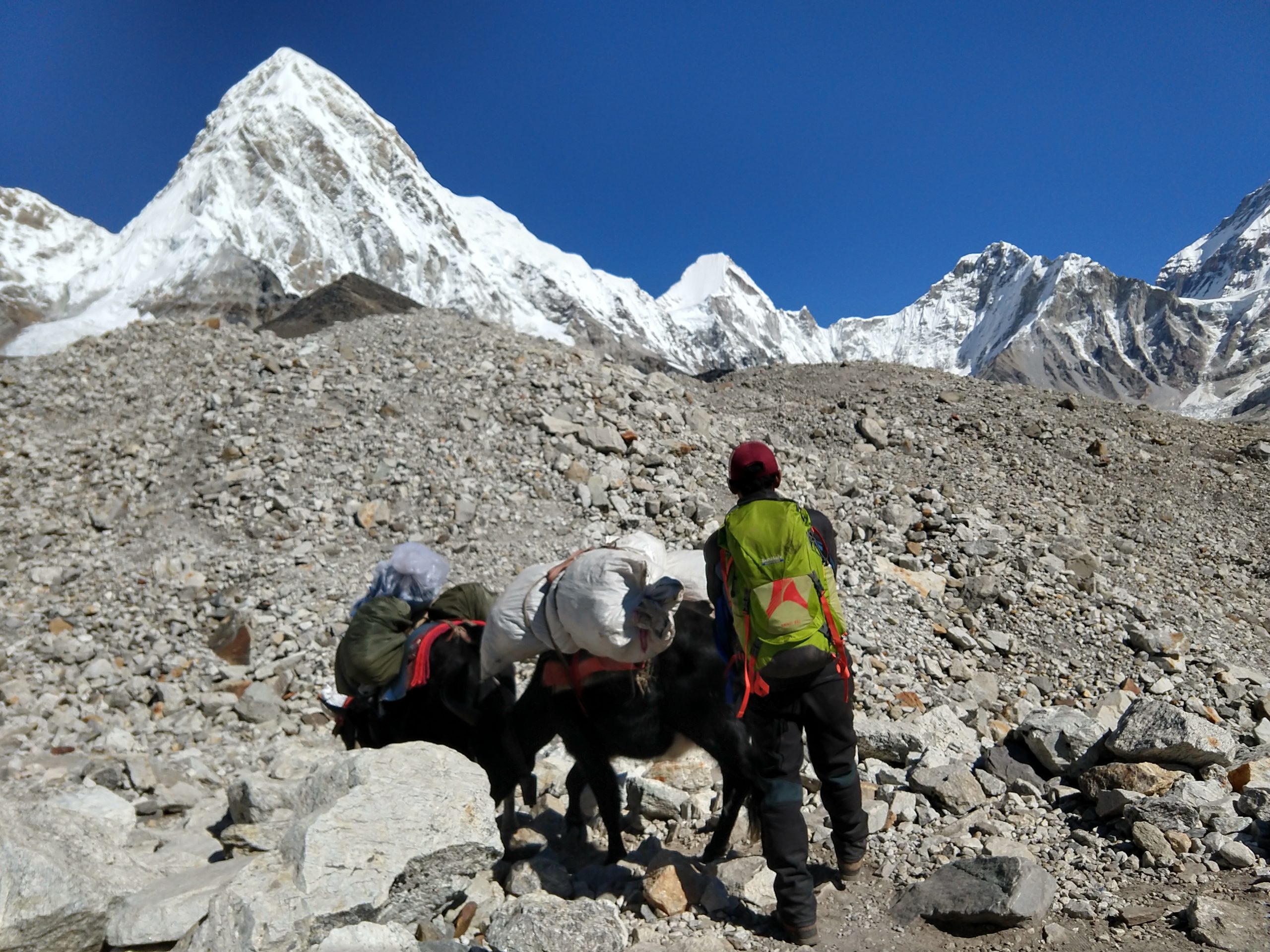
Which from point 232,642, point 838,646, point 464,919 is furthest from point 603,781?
point 232,642

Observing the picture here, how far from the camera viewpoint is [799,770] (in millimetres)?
3191

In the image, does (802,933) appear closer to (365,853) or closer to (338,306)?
(365,853)

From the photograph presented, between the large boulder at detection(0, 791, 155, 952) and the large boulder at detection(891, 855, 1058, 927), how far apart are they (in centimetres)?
311

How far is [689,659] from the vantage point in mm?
3582

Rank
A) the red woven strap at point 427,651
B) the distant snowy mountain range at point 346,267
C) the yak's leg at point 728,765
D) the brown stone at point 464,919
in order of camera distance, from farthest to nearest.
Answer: the distant snowy mountain range at point 346,267
the red woven strap at point 427,651
the yak's leg at point 728,765
the brown stone at point 464,919

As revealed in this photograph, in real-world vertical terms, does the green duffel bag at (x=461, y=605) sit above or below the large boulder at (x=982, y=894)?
above

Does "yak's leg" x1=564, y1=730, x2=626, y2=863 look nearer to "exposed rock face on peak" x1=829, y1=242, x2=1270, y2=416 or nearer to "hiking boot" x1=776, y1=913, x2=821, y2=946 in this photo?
"hiking boot" x1=776, y1=913, x2=821, y2=946

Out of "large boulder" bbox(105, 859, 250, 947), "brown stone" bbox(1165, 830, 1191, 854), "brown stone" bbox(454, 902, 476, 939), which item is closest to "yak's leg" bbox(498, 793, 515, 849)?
"brown stone" bbox(454, 902, 476, 939)

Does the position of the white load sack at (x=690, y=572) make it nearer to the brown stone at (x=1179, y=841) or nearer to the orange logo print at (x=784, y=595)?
the orange logo print at (x=784, y=595)

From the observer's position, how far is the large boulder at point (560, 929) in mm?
2824

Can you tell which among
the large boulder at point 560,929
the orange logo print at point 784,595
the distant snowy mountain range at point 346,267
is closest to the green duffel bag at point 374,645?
the large boulder at point 560,929

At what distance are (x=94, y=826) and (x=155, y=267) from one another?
14938 centimetres

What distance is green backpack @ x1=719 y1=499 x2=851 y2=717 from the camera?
3.08 m

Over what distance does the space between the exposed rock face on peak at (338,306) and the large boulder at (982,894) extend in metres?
21.6
